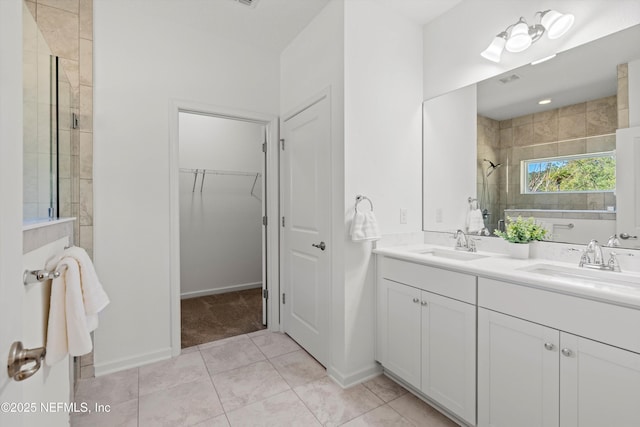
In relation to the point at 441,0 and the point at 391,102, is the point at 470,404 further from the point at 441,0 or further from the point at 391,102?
the point at 441,0

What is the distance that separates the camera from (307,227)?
2.48 m

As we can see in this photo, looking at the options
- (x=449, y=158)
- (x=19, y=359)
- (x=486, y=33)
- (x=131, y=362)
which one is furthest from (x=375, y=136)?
(x=131, y=362)

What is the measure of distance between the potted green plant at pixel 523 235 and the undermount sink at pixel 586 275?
182 mm

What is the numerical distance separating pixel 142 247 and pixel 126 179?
505 mm

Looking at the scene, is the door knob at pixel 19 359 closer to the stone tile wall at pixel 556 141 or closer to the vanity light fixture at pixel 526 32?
the stone tile wall at pixel 556 141

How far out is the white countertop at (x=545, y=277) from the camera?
1.11 metres

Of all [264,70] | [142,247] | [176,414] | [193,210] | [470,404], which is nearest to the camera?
[470,404]

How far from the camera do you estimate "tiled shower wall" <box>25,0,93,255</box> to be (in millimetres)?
2004

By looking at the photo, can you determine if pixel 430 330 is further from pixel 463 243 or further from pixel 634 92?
pixel 634 92

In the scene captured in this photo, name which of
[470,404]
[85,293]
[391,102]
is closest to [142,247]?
[85,293]

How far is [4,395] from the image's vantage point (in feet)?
1.68

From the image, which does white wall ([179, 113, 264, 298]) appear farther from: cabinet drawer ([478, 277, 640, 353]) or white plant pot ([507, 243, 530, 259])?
cabinet drawer ([478, 277, 640, 353])

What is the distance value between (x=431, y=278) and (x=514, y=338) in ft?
1.57

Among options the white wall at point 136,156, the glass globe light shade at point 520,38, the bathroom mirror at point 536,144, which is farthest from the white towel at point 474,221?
the white wall at point 136,156
